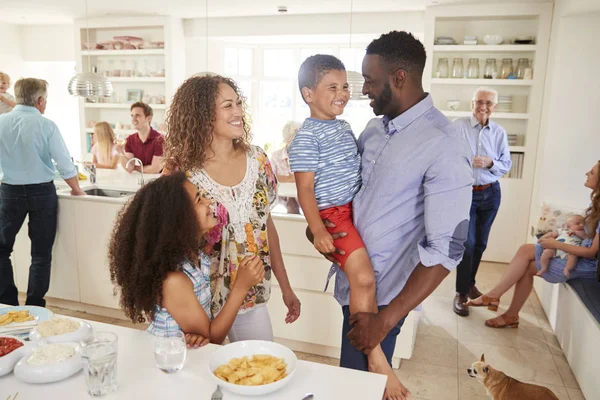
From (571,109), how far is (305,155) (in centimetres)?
382

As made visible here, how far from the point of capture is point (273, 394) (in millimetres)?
1191

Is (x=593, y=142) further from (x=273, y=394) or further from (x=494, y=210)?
(x=273, y=394)

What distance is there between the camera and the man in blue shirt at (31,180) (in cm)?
327

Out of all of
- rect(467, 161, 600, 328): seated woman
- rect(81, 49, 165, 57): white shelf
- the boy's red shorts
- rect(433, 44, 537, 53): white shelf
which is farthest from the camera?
rect(81, 49, 165, 57): white shelf

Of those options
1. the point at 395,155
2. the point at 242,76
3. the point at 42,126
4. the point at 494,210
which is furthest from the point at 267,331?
the point at 242,76

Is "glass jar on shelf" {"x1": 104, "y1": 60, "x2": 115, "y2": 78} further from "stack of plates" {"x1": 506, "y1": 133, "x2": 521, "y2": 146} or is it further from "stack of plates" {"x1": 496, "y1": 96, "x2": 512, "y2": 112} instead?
"stack of plates" {"x1": 506, "y1": 133, "x2": 521, "y2": 146}

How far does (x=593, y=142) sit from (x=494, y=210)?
123 cm

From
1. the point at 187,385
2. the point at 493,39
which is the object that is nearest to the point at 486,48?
the point at 493,39

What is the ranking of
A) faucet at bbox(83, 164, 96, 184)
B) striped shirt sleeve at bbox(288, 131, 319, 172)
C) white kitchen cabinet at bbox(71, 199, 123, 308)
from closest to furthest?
striped shirt sleeve at bbox(288, 131, 319, 172), white kitchen cabinet at bbox(71, 199, 123, 308), faucet at bbox(83, 164, 96, 184)

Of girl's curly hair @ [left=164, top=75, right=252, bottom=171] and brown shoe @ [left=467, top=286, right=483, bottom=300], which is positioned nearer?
girl's curly hair @ [left=164, top=75, right=252, bottom=171]

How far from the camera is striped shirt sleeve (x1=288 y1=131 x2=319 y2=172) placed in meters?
1.64

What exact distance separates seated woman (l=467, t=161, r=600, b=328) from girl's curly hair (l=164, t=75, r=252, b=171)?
2461 millimetres

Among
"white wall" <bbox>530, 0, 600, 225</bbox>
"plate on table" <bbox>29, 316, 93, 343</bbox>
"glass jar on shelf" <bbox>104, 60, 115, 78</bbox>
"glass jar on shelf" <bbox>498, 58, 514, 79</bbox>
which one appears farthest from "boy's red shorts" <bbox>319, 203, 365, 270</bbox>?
"glass jar on shelf" <bbox>104, 60, 115, 78</bbox>

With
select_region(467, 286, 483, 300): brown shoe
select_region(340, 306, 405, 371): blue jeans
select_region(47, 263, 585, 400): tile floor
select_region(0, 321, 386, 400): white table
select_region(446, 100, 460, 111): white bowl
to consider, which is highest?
select_region(446, 100, 460, 111): white bowl
